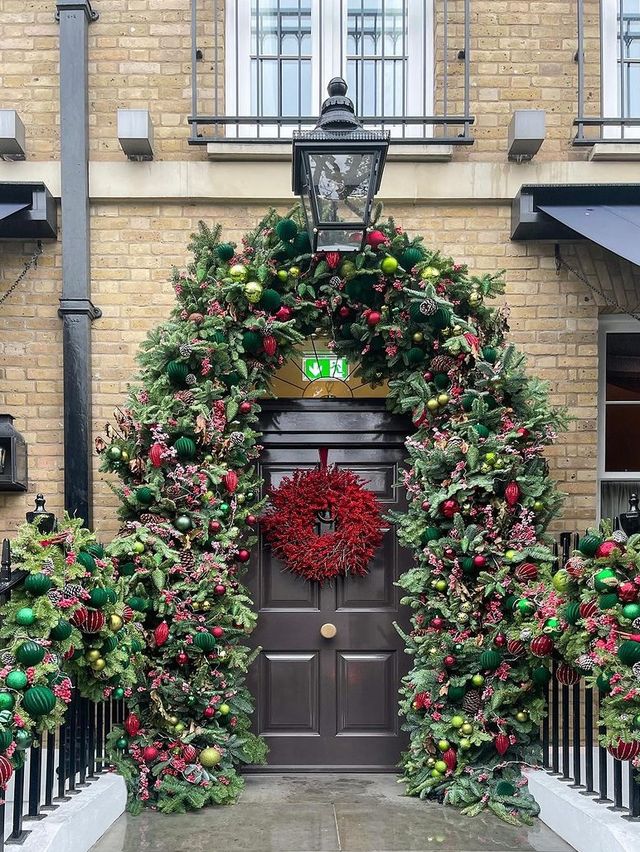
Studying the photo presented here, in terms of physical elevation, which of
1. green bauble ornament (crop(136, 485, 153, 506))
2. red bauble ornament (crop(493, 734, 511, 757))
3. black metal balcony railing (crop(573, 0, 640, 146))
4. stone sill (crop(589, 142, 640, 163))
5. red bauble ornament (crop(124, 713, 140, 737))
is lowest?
red bauble ornament (crop(493, 734, 511, 757))

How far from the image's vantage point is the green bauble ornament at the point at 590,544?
4.48 metres

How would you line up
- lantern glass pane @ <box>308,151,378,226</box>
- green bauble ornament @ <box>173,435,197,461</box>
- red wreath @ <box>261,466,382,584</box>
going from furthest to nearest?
red wreath @ <box>261,466,382,584</box>
green bauble ornament @ <box>173,435,197,461</box>
lantern glass pane @ <box>308,151,378,226</box>

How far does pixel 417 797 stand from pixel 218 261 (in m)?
3.45

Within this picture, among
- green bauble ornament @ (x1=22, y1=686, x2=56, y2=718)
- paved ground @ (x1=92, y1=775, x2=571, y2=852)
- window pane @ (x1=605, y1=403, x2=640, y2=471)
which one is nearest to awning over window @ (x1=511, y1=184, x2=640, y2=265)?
window pane @ (x1=605, y1=403, x2=640, y2=471)

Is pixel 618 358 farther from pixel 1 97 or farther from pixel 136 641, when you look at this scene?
pixel 1 97

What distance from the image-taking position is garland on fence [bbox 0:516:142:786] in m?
3.82

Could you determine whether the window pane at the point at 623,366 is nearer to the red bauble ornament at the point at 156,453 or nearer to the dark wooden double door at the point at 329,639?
the dark wooden double door at the point at 329,639

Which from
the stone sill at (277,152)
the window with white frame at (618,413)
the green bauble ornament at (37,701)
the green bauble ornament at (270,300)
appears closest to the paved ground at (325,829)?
the green bauble ornament at (37,701)

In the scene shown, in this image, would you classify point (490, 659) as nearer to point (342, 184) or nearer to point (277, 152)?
point (342, 184)

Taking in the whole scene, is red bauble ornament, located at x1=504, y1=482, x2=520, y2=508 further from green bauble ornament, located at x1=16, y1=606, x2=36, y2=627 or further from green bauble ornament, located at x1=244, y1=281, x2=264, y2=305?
green bauble ornament, located at x1=16, y1=606, x2=36, y2=627

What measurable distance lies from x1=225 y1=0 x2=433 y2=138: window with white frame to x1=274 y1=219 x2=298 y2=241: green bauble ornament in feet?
3.91

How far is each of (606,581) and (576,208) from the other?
2.66 metres

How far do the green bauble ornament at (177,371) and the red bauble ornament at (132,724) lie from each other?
1.94m

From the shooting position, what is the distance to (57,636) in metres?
4.17
